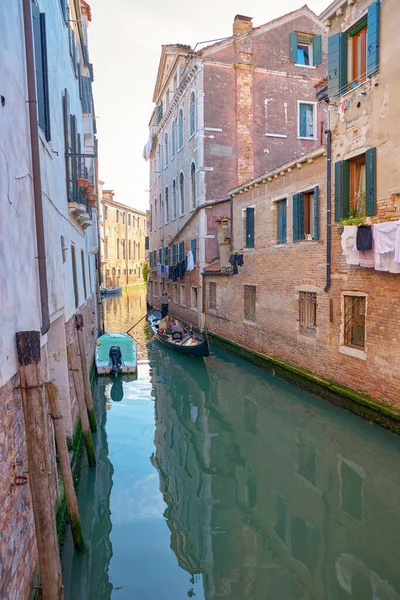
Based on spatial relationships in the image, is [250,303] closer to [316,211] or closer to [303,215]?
[303,215]

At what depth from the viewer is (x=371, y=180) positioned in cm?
806

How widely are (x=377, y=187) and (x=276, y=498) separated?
5598 mm

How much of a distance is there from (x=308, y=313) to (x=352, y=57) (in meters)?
5.58

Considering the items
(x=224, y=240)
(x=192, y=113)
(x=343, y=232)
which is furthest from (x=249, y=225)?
(x=192, y=113)

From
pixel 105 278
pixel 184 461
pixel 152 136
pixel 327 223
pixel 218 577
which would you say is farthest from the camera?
pixel 105 278

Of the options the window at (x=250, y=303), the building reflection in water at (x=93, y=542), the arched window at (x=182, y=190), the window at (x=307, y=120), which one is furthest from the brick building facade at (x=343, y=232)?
the arched window at (x=182, y=190)

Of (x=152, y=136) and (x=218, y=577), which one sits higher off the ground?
(x=152, y=136)

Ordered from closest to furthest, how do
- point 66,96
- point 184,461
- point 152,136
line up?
point 184,461, point 66,96, point 152,136

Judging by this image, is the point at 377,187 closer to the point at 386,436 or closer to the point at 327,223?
the point at 327,223

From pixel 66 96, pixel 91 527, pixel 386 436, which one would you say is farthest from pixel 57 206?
pixel 386 436

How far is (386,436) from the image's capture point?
24.9 feet

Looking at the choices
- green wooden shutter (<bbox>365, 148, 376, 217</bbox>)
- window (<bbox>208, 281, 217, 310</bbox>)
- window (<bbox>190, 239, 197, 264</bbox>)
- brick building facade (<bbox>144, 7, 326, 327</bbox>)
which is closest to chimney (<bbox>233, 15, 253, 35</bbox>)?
brick building facade (<bbox>144, 7, 326, 327</bbox>)

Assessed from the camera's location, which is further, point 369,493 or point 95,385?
point 95,385

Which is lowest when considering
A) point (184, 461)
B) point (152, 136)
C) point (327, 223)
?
point (184, 461)
